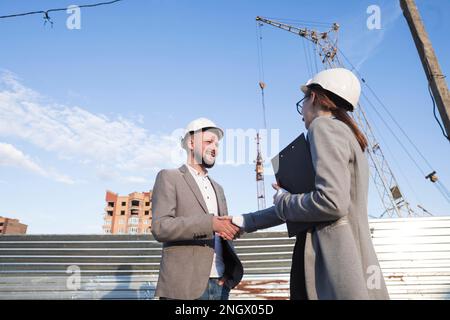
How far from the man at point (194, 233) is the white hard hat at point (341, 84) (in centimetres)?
145

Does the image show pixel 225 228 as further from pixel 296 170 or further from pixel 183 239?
pixel 296 170

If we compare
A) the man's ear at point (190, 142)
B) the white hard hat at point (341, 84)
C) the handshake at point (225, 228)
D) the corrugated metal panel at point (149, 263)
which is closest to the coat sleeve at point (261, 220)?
the handshake at point (225, 228)

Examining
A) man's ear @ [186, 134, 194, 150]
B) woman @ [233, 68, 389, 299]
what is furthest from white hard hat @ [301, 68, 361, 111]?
man's ear @ [186, 134, 194, 150]

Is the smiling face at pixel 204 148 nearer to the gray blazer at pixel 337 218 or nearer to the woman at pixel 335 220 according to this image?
the woman at pixel 335 220

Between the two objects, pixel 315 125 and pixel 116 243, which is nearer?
pixel 315 125

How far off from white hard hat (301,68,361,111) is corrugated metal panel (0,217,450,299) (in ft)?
15.3

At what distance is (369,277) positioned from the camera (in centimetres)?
200

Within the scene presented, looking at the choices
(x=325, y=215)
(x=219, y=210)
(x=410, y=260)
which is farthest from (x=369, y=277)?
(x=410, y=260)

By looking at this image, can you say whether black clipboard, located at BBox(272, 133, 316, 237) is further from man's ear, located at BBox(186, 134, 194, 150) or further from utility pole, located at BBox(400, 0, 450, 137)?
utility pole, located at BBox(400, 0, 450, 137)

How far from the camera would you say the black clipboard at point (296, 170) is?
2189 mm

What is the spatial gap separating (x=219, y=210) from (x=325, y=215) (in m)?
1.64

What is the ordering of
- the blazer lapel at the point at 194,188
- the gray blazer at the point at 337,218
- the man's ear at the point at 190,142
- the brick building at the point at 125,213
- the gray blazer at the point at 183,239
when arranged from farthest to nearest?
the brick building at the point at 125,213 → the man's ear at the point at 190,142 → the blazer lapel at the point at 194,188 → the gray blazer at the point at 183,239 → the gray blazer at the point at 337,218

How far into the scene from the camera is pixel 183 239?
110 inches
